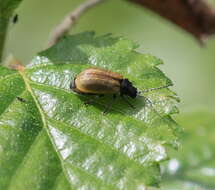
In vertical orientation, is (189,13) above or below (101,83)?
above

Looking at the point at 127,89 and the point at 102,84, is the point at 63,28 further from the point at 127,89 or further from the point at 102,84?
the point at 127,89

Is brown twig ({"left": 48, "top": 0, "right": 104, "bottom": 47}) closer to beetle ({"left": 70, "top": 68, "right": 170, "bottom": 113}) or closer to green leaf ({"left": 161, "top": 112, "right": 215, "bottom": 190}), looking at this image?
beetle ({"left": 70, "top": 68, "right": 170, "bottom": 113})

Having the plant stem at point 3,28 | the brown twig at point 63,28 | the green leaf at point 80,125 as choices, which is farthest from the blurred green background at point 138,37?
the plant stem at point 3,28

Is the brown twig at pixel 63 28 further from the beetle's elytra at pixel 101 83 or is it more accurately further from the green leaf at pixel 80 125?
the beetle's elytra at pixel 101 83

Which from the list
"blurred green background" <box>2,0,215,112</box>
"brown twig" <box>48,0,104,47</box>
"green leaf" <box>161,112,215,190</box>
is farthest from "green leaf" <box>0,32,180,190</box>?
"blurred green background" <box>2,0,215,112</box>

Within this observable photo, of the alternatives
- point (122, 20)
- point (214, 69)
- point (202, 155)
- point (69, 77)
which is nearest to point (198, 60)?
point (214, 69)

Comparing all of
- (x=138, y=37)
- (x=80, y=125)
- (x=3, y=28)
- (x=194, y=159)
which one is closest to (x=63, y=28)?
(x=3, y=28)
